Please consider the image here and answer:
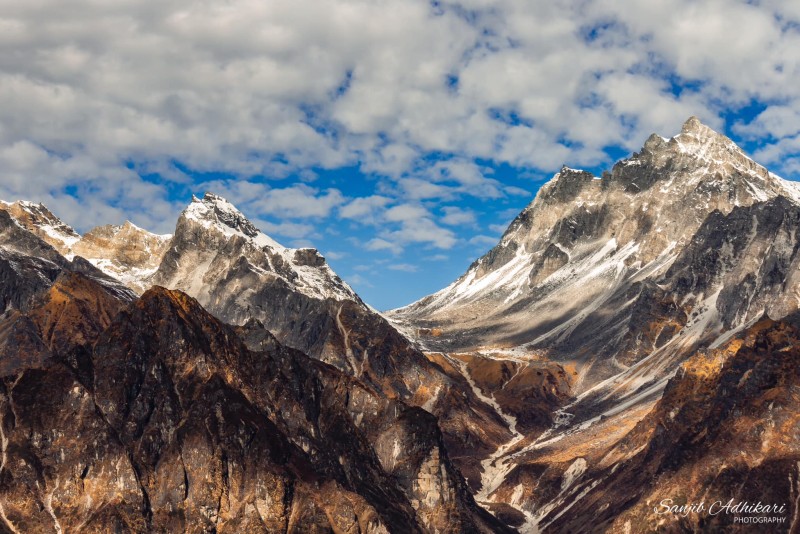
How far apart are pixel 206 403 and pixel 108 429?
16.1 meters

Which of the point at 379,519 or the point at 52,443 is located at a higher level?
the point at 52,443

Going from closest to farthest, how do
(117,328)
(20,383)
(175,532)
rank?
(175,532) → (20,383) → (117,328)

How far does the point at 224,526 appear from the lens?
167m

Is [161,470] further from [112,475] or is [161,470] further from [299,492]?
[299,492]

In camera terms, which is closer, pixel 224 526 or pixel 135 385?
pixel 224 526

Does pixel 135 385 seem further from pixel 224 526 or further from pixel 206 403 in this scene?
pixel 224 526

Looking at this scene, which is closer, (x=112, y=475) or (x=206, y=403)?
(x=112, y=475)

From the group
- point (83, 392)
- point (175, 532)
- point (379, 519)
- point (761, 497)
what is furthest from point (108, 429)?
point (761, 497)

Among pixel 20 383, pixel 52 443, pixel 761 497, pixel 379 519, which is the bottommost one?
pixel 761 497

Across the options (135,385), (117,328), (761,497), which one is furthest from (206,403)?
(761,497)

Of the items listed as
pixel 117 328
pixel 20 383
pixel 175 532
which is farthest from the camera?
pixel 117 328

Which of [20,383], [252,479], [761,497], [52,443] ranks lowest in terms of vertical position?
[761,497]

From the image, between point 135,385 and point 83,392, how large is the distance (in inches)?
443

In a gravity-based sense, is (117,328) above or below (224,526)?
above
